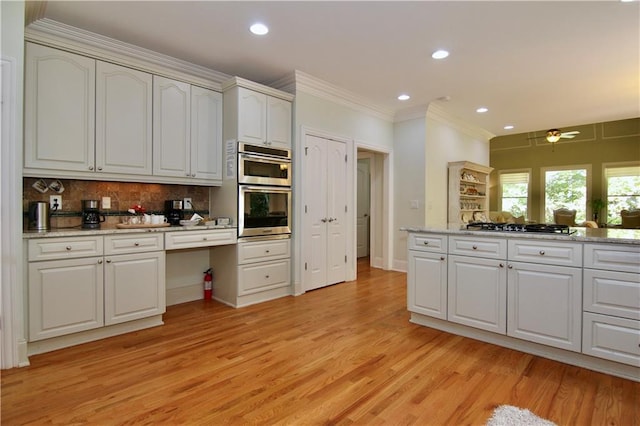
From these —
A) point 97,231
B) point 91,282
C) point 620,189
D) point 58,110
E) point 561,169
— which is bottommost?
point 91,282

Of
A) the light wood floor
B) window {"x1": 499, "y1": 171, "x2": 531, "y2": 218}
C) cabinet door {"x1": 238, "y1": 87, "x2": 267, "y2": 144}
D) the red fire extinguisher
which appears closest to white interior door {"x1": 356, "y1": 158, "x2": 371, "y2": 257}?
cabinet door {"x1": 238, "y1": 87, "x2": 267, "y2": 144}

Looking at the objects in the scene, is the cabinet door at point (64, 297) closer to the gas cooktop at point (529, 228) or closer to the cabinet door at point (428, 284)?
the cabinet door at point (428, 284)

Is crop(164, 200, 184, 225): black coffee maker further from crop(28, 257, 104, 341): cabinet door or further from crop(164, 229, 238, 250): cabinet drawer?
crop(28, 257, 104, 341): cabinet door

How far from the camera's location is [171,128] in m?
3.59

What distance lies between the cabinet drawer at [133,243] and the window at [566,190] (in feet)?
29.3

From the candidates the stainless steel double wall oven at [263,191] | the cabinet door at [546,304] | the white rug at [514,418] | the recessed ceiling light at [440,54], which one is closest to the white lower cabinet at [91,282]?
the stainless steel double wall oven at [263,191]

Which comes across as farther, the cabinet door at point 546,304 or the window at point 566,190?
the window at point 566,190

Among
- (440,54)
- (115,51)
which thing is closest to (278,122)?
(115,51)

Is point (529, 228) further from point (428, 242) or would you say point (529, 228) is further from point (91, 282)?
point (91, 282)

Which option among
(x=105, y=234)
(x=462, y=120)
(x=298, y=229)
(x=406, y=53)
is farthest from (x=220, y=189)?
(x=462, y=120)

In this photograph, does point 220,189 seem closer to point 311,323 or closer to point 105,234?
point 105,234

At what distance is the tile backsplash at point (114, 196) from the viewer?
10.3 feet

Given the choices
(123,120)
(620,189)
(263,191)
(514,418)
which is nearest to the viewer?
(514,418)

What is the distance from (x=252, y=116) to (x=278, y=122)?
371 millimetres
